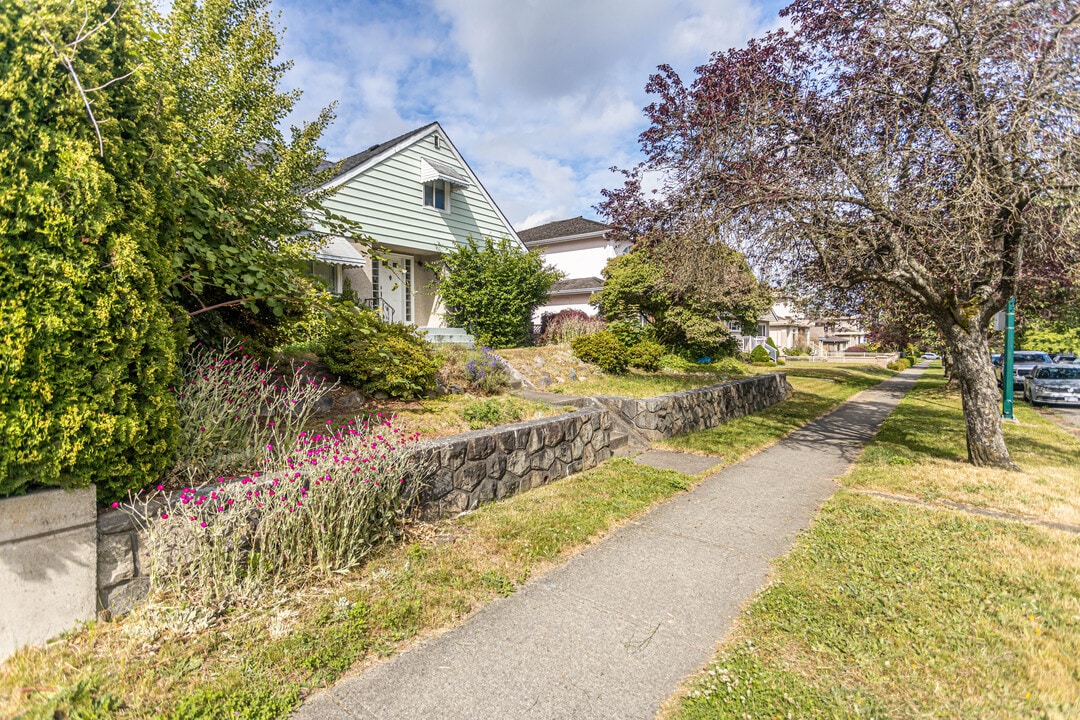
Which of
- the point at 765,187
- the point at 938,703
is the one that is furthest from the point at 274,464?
the point at 765,187

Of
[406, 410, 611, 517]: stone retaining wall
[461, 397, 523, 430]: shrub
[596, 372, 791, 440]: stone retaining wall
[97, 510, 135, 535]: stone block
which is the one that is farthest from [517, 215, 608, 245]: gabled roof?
[97, 510, 135, 535]: stone block

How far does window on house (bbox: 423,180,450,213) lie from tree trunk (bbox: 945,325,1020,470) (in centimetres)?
1368

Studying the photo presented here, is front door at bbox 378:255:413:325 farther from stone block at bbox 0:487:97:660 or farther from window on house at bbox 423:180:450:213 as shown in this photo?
stone block at bbox 0:487:97:660

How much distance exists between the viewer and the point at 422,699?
2459 millimetres

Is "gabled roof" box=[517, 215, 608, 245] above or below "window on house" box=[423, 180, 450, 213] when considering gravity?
above

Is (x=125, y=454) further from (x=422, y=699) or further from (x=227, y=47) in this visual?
(x=227, y=47)

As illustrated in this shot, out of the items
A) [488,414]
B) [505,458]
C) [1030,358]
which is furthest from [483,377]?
[1030,358]

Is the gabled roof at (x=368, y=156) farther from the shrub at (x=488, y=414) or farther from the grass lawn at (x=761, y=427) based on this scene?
the grass lawn at (x=761, y=427)

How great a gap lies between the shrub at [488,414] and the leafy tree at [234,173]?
7.58 feet

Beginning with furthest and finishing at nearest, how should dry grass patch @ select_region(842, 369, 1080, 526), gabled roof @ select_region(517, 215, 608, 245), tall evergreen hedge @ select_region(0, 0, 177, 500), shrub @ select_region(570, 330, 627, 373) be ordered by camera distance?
1. gabled roof @ select_region(517, 215, 608, 245)
2. shrub @ select_region(570, 330, 627, 373)
3. dry grass patch @ select_region(842, 369, 1080, 526)
4. tall evergreen hedge @ select_region(0, 0, 177, 500)

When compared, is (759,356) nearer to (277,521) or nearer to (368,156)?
(368,156)

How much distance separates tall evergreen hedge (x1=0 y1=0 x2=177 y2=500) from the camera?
254cm

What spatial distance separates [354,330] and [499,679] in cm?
492

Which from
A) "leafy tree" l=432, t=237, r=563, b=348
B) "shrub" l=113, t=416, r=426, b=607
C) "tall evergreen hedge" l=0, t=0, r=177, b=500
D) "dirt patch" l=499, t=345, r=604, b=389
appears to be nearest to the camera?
"tall evergreen hedge" l=0, t=0, r=177, b=500
